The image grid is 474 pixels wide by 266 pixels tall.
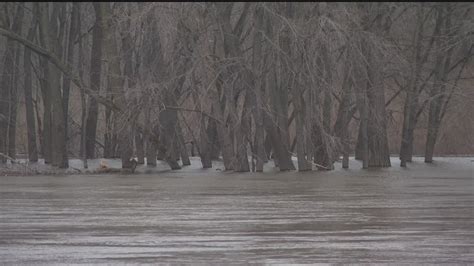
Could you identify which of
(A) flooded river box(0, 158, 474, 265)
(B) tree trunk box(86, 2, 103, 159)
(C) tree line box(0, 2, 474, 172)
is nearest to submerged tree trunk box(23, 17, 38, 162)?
(B) tree trunk box(86, 2, 103, 159)

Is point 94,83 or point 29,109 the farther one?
point 29,109

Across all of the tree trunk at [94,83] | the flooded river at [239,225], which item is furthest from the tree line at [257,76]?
the flooded river at [239,225]

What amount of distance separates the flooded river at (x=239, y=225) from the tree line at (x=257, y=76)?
9.22m

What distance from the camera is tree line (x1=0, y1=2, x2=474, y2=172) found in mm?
27266

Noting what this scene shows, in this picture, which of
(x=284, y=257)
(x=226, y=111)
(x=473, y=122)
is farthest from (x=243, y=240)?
(x=473, y=122)

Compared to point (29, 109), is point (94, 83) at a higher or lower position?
higher

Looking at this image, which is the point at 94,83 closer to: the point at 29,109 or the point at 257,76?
the point at 29,109

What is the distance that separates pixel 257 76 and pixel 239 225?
1731 centimetres

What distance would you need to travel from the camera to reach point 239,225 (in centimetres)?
1098

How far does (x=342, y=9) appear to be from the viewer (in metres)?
27.3

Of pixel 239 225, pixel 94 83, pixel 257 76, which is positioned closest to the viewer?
pixel 239 225

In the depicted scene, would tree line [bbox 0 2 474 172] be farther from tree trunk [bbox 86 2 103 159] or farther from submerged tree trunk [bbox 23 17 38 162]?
submerged tree trunk [bbox 23 17 38 162]

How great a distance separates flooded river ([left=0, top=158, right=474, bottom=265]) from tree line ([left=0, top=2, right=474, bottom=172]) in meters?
9.22

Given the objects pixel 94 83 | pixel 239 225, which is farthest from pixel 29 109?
pixel 239 225
